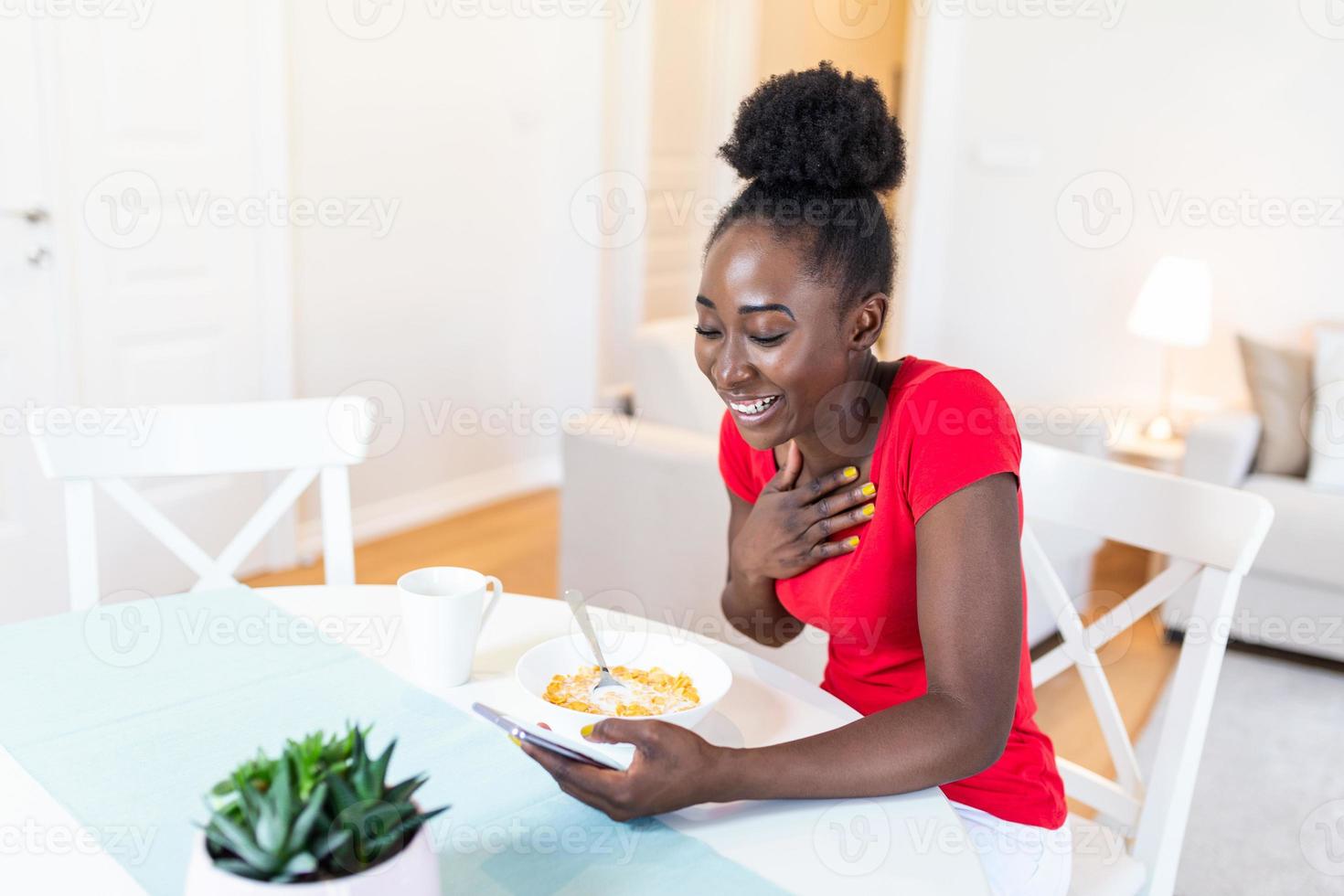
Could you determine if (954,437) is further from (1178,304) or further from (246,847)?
(1178,304)

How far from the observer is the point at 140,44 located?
279cm

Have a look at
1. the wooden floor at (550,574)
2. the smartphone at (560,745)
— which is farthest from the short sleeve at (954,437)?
the wooden floor at (550,574)

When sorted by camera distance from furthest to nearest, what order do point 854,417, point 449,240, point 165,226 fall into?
1. point 449,240
2. point 165,226
3. point 854,417

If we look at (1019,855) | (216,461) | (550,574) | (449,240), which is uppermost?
(449,240)

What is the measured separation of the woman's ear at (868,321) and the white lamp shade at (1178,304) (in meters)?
2.82

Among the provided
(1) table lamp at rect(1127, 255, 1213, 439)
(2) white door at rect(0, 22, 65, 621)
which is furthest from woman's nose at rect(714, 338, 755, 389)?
(1) table lamp at rect(1127, 255, 1213, 439)

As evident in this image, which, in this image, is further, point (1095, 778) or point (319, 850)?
point (1095, 778)

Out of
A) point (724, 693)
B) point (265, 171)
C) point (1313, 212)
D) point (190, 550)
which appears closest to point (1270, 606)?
point (1313, 212)

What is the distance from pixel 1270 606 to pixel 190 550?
2709 mm

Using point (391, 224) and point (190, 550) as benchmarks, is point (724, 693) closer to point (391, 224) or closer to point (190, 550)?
point (190, 550)

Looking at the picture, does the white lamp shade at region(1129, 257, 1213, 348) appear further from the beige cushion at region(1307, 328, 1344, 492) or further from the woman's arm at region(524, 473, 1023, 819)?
the woman's arm at region(524, 473, 1023, 819)

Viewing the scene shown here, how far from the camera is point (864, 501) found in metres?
1.21

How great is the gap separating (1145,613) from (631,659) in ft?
2.04

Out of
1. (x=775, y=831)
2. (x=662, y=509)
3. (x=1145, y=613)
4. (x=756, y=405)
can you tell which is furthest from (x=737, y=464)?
(x=662, y=509)
